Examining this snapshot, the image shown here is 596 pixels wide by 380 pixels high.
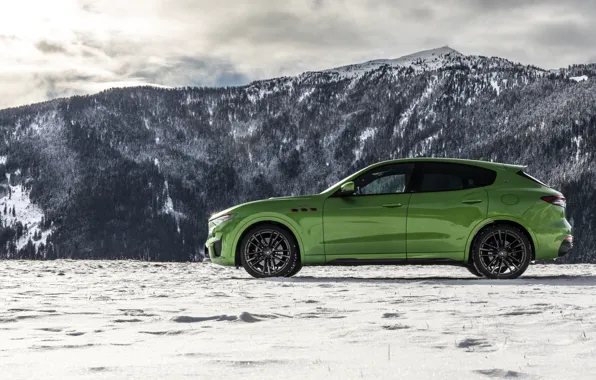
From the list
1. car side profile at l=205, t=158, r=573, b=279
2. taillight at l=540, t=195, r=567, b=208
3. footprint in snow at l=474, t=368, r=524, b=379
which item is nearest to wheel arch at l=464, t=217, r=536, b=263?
car side profile at l=205, t=158, r=573, b=279

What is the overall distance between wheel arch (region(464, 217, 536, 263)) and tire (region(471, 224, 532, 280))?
0.04 meters

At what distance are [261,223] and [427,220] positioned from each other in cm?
222

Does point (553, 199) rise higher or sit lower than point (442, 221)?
higher

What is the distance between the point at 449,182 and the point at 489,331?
16.2ft

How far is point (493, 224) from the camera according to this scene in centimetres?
946

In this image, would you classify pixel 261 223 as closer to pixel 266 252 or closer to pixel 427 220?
pixel 266 252

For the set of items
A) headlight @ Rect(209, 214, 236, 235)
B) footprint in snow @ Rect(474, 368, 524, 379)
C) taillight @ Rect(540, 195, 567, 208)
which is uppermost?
taillight @ Rect(540, 195, 567, 208)

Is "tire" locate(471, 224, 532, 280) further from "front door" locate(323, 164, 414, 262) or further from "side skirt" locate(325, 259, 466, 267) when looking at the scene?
"front door" locate(323, 164, 414, 262)

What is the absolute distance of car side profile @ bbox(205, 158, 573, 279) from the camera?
9352 millimetres

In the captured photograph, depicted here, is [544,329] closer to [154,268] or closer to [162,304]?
[162,304]

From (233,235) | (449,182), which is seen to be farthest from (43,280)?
(449,182)

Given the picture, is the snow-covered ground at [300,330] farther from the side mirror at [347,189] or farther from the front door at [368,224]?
the side mirror at [347,189]

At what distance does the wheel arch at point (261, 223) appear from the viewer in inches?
380

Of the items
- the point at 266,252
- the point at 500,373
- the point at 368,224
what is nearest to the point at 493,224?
the point at 368,224
